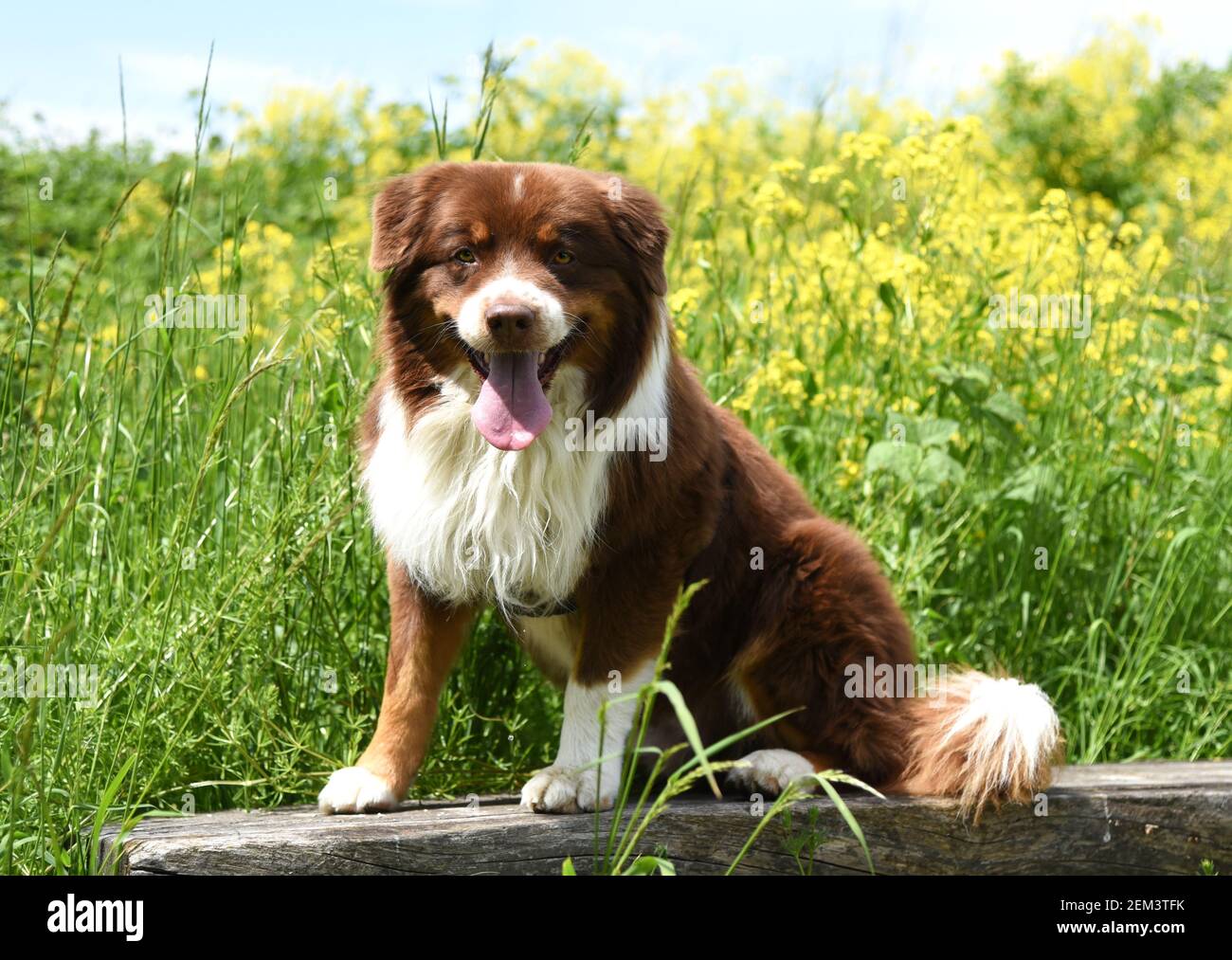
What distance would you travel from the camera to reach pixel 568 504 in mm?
3221

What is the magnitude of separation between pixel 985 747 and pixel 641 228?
1.63 meters

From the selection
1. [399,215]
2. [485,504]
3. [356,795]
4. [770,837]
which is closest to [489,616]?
[485,504]

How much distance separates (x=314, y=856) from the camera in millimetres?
2887

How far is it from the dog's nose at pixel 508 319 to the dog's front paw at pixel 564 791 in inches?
41.7

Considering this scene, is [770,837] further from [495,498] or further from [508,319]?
[508,319]

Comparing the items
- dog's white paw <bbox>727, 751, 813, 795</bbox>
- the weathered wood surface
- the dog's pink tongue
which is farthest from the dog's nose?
dog's white paw <bbox>727, 751, 813, 795</bbox>

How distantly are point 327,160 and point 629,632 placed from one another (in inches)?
383

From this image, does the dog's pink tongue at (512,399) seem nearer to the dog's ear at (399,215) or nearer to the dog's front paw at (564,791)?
the dog's ear at (399,215)

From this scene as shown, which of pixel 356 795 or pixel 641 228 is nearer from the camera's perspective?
pixel 356 795

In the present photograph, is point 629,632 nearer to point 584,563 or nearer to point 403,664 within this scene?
point 584,563

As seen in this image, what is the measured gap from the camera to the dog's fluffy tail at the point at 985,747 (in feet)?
11.0

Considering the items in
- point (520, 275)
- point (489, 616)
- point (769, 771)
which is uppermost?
point (520, 275)
